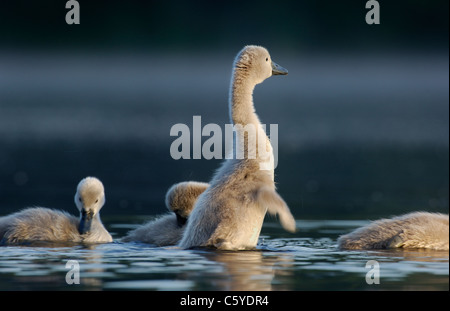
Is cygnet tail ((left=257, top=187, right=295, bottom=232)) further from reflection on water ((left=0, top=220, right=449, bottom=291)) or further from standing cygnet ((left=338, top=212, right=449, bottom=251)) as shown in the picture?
standing cygnet ((left=338, top=212, right=449, bottom=251))

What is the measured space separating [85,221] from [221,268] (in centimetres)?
359

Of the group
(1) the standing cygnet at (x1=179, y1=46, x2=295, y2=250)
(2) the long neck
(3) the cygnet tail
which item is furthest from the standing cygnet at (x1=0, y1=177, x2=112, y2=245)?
(3) the cygnet tail

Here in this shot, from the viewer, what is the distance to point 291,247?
12.1 meters

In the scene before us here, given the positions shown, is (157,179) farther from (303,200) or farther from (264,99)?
(264,99)

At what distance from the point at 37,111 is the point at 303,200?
34830 millimetres

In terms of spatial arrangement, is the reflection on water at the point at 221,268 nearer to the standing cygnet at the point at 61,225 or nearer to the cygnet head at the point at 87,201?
the standing cygnet at the point at 61,225

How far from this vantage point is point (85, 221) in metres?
13.3

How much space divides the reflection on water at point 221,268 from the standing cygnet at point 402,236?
25 centimetres

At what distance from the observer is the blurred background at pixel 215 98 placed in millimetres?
20031

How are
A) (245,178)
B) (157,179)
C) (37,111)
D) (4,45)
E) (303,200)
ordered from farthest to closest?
(4,45) → (37,111) → (157,179) → (303,200) → (245,178)

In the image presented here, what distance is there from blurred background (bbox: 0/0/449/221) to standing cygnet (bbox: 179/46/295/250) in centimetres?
374

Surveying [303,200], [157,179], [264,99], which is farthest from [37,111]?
[303,200]

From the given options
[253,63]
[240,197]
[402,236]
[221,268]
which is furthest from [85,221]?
[402,236]

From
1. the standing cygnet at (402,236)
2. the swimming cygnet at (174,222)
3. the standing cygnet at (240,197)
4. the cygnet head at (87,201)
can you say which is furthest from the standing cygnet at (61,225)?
the standing cygnet at (402,236)
